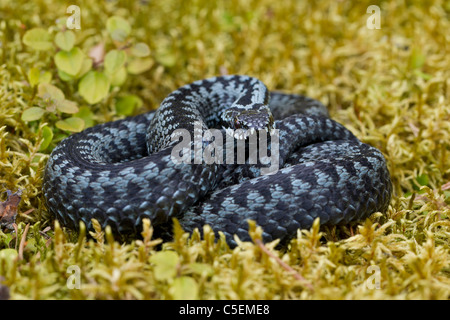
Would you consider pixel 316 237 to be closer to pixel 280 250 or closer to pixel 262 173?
pixel 280 250

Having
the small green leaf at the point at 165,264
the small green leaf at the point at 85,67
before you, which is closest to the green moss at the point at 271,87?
the small green leaf at the point at 165,264

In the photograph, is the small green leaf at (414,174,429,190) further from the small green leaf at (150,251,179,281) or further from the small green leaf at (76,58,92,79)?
the small green leaf at (76,58,92,79)

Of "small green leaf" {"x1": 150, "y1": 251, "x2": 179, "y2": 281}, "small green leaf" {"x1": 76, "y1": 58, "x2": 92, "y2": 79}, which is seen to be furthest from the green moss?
"small green leaf" {"x1": 76, "y1": 58, "x2": 92, "y2": 79}

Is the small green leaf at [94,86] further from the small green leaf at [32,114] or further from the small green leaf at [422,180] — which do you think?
the small green leaf at [422,180]

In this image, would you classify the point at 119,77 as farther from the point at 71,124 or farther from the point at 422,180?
the point at 422,180

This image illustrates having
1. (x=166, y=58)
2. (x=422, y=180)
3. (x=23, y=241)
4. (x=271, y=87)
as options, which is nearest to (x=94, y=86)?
(x=166, y=58)
